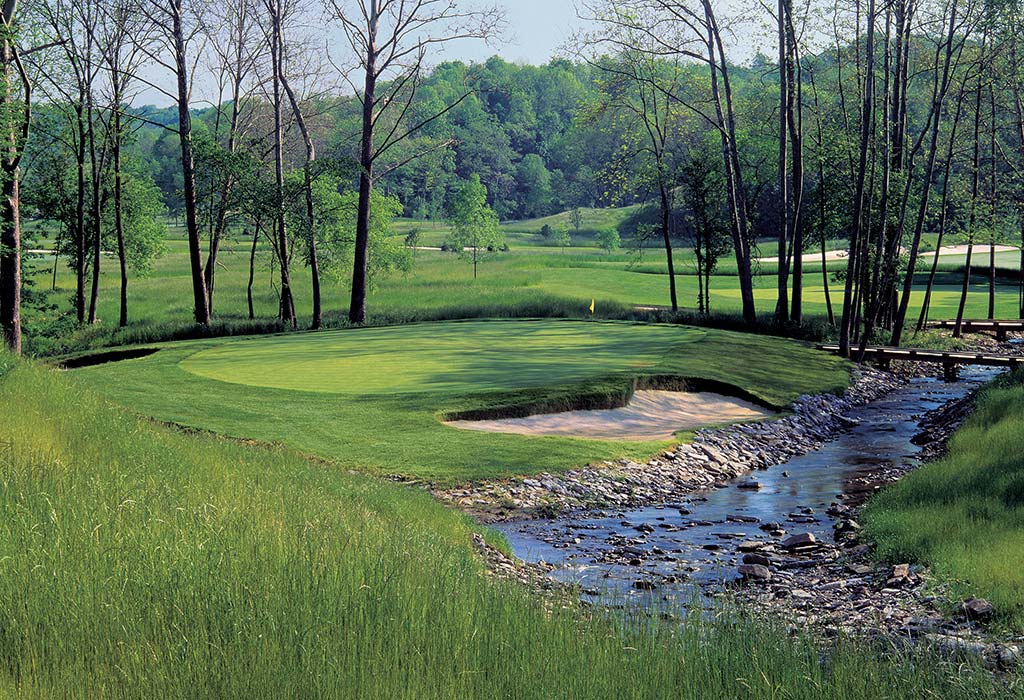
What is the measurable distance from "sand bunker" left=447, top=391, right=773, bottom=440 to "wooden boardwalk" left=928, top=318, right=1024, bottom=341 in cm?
2225

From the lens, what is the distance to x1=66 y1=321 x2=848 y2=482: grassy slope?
701 inches

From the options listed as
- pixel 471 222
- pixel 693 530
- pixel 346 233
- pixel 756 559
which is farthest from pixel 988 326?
pixel 471 222

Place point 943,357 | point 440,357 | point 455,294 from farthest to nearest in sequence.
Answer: point 455,294, point 943,357, point 440,357

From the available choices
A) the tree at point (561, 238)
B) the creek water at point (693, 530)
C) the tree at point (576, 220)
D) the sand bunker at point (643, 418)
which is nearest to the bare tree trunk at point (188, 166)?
the sand bunker at point (643, 418)

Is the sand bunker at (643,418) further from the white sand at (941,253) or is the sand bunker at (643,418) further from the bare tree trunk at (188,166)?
the white sand at (941,253)

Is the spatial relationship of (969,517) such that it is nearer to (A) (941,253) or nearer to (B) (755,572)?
(B) (755,572)

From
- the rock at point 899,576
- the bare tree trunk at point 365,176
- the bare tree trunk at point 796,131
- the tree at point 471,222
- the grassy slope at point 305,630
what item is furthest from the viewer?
the tree at point 471,222

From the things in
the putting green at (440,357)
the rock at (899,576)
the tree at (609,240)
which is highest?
the tree at (609,240)

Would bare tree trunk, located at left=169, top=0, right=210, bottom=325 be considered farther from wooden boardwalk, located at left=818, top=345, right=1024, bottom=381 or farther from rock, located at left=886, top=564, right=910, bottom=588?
rock, located at left=886, top=564, right=910, bottom=588

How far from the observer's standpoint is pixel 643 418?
70.6ft

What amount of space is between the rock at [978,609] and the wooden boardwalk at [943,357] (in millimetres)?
20875

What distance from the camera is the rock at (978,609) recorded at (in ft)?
30.2

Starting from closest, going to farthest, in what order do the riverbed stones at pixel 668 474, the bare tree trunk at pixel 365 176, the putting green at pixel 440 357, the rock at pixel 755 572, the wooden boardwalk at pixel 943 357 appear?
the rock at pixel 755 572 → the riverbed stones at pixel 668 474 → the putting green at pixel 440 357 → the wooden boardwalk at pixel 943 357 → the bare tree trunk at pixel 365 176

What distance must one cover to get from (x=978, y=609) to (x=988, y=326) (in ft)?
120
